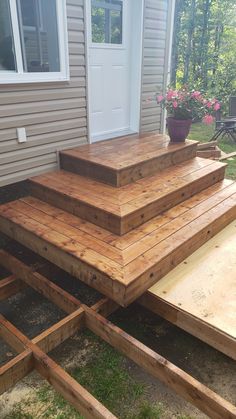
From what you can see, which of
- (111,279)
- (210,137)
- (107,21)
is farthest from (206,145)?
(111,279)

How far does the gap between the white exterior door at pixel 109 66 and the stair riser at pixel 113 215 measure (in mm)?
1438

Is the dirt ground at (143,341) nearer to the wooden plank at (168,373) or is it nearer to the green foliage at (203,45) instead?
the wooden plank at (168,373)

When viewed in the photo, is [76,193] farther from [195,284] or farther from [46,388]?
[46,388]

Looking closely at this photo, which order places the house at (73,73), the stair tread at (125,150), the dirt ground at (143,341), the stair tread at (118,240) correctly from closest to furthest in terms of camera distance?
the dirt ground at (143,341), the stair tread at (118,240), the house at (73,73), the stair tread at (125,150)

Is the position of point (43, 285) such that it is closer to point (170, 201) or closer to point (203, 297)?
point (203, 297)

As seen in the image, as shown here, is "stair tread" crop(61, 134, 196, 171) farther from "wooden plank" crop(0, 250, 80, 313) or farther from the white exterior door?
"wooden plank" crop(0, 250, 80, 313)

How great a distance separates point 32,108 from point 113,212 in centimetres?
164

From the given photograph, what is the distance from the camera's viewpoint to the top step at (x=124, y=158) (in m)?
3.57

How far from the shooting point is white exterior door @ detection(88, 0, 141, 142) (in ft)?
14.4

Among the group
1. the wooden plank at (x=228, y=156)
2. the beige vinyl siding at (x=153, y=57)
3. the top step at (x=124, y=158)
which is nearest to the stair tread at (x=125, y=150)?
the top step at (x=124, y=158)

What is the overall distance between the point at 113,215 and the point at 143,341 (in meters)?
1.07

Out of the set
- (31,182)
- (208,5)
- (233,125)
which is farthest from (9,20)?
(208,5)

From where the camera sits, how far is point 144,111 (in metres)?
5.20

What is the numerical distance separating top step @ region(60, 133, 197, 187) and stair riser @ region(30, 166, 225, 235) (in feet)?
1.58
